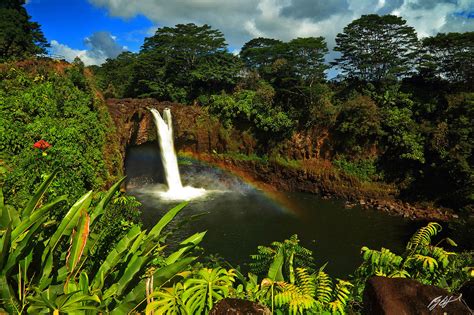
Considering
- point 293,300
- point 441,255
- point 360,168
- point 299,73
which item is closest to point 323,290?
→ point 293,300

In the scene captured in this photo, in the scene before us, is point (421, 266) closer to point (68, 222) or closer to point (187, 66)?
point (68, 222)

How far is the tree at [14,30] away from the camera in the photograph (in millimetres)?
20219

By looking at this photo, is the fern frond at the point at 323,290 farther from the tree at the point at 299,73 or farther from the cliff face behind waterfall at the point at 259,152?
the tree at the point at 299,73

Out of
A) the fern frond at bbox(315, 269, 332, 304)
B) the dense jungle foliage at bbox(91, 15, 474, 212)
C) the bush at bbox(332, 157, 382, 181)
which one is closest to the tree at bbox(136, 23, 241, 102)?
the dense jungle foliage at bbox(91, 15, 474, 212)

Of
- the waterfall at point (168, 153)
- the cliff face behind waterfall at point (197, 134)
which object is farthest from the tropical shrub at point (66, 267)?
the cliff face behind waterfall at point (197, 134)

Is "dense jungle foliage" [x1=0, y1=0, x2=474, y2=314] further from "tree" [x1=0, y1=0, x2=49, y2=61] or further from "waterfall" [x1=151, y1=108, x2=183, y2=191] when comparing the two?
"waterfall" [x1=151, y1=108, x2=183, y2=191]

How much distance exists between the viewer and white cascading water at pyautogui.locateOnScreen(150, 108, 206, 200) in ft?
77.6

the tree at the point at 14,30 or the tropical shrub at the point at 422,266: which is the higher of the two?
the tree at the point at 14,30

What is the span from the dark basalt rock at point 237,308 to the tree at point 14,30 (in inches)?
854

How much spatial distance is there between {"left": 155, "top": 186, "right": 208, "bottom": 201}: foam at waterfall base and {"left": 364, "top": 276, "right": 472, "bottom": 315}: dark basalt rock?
18963 millimetres

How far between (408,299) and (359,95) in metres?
24.7

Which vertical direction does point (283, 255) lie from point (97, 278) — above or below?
below

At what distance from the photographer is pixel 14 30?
68.2 feet

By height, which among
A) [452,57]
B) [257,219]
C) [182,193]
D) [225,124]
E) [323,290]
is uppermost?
[452,57]
